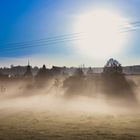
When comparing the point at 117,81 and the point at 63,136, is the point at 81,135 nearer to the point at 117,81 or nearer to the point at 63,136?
the point at 63,136

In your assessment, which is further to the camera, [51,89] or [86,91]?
[51,89]

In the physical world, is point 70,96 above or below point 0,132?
above

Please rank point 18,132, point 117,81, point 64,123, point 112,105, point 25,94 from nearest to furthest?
point 18,132 < point 64,123 < point 112,105 < point 117,81 < point 25,94

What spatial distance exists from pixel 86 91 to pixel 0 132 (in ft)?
217

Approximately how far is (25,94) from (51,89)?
12820 mm

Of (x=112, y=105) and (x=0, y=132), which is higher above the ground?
(x=112, y=105)

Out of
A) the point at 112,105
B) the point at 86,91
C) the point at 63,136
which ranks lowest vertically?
the point at 63,136

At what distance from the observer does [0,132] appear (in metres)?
43.9

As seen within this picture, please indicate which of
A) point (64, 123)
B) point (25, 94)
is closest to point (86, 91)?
point (25, 94)

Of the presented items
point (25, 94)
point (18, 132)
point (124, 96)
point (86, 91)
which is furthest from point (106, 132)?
point (25, 94)

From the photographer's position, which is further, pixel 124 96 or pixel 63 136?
pixel 124 96

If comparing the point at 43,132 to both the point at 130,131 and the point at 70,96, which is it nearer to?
the point at 130,131

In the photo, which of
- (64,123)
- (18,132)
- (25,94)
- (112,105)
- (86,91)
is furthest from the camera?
(25,94)

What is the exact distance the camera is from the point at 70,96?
109 m
